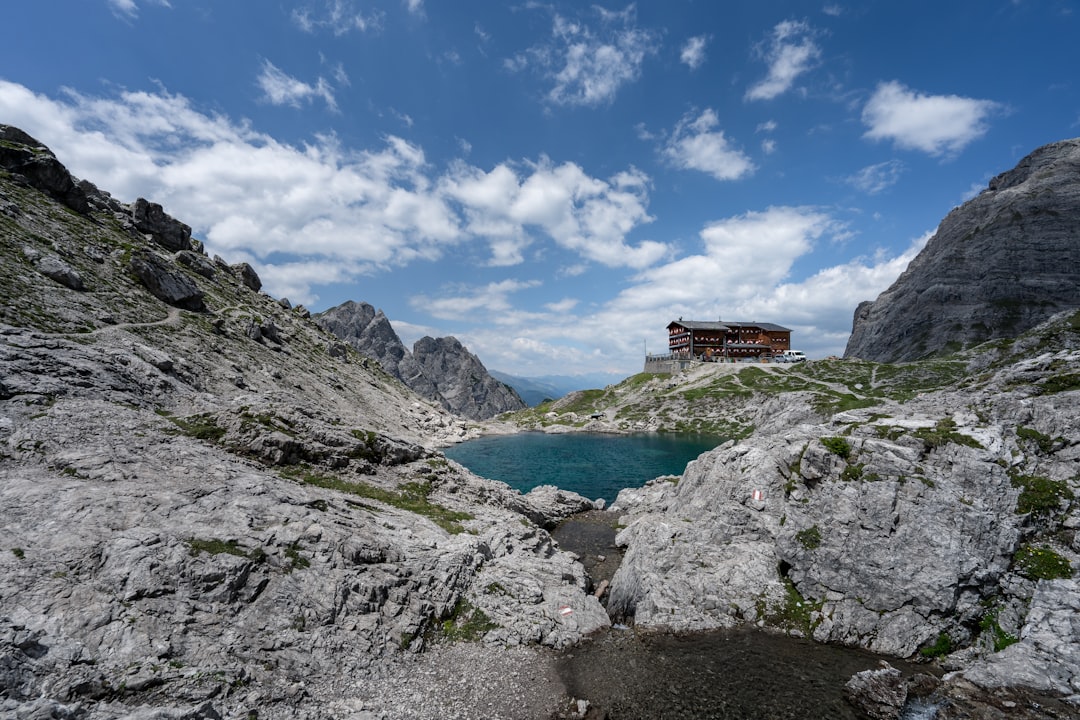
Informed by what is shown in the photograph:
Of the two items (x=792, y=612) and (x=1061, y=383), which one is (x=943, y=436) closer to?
(x=1061, y=383)

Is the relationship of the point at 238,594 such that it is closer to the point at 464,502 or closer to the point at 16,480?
the point at 16,480

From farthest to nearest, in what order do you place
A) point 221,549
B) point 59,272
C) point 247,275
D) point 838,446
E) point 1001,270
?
point 1001,270
point 247,275
point 59,272
point 838,446
point 221,549

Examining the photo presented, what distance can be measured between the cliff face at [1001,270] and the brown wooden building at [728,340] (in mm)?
46951

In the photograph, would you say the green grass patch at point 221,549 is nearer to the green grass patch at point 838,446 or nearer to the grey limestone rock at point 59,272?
the green grass patch at point 838,446

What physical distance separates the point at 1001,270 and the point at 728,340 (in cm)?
10107

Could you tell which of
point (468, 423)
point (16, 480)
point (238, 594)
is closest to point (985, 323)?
point (468, 423)

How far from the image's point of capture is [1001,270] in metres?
162

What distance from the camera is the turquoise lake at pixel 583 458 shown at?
81938 millimetres

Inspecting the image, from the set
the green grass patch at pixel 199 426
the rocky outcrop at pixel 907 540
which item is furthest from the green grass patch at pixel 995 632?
the green grass patch at pixel 199 426

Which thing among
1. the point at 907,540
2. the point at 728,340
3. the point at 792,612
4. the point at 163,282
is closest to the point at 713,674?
the point at 792,612

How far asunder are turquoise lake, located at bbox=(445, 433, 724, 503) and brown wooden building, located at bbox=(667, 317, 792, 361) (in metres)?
65.6

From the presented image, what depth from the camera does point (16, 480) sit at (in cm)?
2367

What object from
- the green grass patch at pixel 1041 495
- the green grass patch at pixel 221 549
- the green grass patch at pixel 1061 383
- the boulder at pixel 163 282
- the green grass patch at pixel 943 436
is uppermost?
the boulder at pixel 163 282

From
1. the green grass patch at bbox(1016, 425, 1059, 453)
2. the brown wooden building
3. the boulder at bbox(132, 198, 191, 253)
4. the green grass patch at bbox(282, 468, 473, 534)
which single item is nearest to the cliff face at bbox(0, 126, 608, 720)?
the green grass patch at bbox(282, 468, 473, 534)
